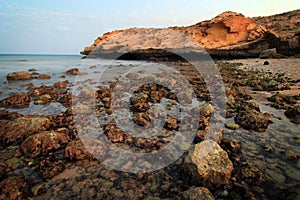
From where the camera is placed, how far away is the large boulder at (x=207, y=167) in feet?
6.73

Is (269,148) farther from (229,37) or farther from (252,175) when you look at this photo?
(229,37)

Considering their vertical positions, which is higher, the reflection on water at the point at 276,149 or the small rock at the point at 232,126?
the small rock at the point at 232,126

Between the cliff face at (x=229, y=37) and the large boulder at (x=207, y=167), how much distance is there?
1890 cm

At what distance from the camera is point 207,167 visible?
208cm

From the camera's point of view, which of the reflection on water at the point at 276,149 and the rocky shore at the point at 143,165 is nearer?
the rocky shore at the point at 143,165

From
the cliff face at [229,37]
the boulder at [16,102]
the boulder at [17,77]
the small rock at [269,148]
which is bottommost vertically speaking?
the small rock at [269,148]

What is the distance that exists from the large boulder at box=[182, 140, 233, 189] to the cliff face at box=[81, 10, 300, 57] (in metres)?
18.9

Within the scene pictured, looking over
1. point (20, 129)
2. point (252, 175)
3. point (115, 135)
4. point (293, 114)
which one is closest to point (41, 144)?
point (20, 129)

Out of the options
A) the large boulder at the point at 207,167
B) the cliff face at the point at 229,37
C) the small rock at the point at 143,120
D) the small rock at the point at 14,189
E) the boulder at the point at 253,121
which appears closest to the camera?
the small rock at the point at 14,189

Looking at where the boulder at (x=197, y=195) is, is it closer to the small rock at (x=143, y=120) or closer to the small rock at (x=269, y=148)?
the small rock at (x=269, y=148)

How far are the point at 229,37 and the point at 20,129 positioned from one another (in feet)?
95.0

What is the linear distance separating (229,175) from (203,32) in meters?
30.0

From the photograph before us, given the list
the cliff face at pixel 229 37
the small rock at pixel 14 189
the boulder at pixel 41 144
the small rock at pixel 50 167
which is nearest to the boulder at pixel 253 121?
the small rock at pixel 50 167

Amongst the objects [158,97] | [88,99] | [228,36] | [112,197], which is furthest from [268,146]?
[228,36]
